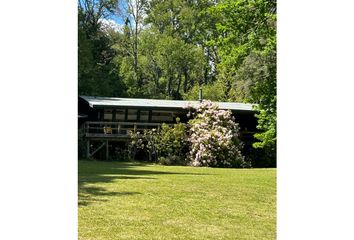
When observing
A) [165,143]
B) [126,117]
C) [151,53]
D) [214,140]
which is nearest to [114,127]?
[126,117]

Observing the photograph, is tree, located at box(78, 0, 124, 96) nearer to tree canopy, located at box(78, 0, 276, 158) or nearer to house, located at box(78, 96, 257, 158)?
tree canopy, located at box(78, 0, 276, 158)

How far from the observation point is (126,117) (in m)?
15.1

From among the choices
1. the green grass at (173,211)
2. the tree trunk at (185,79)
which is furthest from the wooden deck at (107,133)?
the tree trunk at (185,79)

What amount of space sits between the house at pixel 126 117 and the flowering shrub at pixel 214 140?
34.5 inches

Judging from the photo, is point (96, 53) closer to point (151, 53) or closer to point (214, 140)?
point (151, 53)

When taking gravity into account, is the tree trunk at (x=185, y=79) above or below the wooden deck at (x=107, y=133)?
above

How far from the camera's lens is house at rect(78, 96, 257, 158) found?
1400 cm

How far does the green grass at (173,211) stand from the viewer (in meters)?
3.68

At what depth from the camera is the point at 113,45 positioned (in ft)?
73.2

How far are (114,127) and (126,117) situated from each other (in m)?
0.55

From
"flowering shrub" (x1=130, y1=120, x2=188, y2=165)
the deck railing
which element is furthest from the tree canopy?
"flowering shrub" (x1=130, y1=120, x2=188, y2=165)

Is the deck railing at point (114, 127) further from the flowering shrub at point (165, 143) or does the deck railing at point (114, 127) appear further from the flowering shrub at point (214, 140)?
the flowering shrub at point (214, 140)
